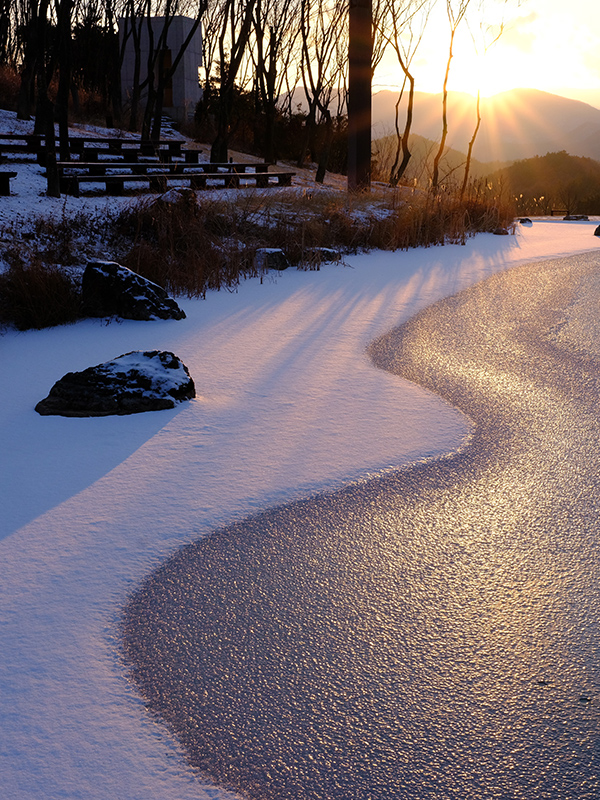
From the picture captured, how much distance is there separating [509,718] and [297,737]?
0.42 metres

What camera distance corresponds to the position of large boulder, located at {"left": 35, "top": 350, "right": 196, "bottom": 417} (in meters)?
3.11

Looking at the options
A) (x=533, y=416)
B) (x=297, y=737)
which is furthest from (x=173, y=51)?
(x=297, y=737)

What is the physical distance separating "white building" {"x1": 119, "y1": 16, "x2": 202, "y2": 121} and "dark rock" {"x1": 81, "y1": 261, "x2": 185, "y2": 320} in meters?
21.1

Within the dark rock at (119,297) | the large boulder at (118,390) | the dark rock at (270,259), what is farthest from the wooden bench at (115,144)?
the large boulder at (118,390)

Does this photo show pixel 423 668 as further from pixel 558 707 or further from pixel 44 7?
pixel 44 7

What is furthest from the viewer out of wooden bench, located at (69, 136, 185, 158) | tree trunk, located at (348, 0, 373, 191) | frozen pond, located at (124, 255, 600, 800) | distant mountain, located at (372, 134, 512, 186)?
distant mountain, located at (372, 134, 512, 186)

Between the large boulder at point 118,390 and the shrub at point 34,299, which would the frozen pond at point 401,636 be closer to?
the large boulder at point 118,390

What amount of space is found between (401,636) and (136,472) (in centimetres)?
125

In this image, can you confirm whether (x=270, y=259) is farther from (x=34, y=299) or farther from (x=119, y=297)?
(x=34, y=299)

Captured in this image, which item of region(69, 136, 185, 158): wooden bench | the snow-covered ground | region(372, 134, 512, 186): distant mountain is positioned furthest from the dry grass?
region(69, 136, 185, 158): wooden bench

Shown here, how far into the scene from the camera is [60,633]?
64.3 inches

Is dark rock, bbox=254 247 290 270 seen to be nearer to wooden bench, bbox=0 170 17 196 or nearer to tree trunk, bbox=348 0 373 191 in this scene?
wooden bench, bbox=0 170 17 196

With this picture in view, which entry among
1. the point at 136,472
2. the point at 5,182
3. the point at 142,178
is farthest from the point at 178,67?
the point at 136,472

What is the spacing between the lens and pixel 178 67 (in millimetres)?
24688
